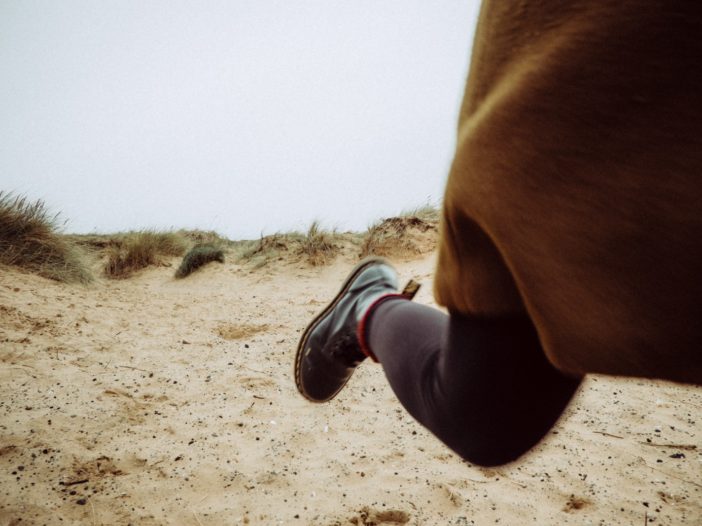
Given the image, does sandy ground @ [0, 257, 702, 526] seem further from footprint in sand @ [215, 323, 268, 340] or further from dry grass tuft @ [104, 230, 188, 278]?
dry grass tuft @ [104, 230, 188, 278]

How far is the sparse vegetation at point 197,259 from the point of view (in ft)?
21.5

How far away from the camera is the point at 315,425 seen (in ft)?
5.80

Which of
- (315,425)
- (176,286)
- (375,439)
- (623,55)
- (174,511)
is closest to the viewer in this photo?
(623,55)

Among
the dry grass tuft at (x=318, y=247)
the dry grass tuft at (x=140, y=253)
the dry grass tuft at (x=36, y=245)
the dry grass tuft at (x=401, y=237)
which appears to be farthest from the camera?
the dry grass tuft at (x=140, y=253)

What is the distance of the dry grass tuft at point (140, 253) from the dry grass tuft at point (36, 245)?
1.81m

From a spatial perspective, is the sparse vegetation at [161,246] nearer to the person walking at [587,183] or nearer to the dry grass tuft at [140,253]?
the dry grass tuft at [140,253]

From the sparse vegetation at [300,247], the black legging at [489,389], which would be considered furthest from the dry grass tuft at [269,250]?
the black legging at [489,389]

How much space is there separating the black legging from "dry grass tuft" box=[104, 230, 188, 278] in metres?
7.36

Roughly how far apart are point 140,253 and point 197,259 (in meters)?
1.34

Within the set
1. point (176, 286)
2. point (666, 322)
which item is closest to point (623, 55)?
point (666, 322)

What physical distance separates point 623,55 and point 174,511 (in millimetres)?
1574

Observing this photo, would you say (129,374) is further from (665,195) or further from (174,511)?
(665,195)

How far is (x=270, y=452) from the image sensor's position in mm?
1556

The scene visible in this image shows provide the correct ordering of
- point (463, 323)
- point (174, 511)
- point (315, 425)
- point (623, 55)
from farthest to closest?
point (315, 425), point (174, 511), point (463, 323), point (623, 55)
